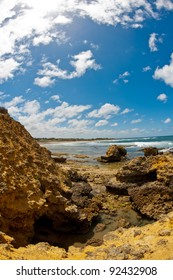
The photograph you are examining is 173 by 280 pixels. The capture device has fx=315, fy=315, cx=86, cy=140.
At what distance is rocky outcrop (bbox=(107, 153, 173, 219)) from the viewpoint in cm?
1401

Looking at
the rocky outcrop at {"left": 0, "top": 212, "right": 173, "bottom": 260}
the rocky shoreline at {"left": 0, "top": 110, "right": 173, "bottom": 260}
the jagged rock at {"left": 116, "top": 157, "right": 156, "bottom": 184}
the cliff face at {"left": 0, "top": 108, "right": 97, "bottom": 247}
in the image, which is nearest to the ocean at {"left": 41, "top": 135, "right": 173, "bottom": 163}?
the jagged rock at {"left": 116, "top": 157, "right": 156, "bottom": 184}

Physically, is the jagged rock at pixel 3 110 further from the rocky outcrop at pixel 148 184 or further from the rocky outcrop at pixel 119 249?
the rocky outcrop at pixel 148 184

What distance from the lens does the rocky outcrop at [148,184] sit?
46.0 feet

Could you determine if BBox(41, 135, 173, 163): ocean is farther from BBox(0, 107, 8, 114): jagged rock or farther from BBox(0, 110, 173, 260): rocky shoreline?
BBox(0, 107, 8, 114): jagged rock

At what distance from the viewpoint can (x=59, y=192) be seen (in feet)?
39.8

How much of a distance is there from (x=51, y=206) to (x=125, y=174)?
20.0 ft

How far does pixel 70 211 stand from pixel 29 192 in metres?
1.88

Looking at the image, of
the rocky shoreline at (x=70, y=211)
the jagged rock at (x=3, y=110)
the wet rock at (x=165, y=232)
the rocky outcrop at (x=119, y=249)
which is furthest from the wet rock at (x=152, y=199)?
the jagged rock at (x=3, y=110)

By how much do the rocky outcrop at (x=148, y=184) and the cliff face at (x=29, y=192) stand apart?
2.28 meters

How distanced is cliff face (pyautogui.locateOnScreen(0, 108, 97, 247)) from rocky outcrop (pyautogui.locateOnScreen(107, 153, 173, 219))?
7.49ft

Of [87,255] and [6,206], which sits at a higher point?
[6,206]
